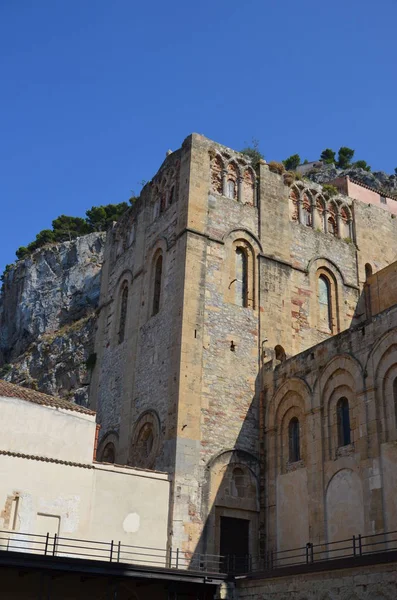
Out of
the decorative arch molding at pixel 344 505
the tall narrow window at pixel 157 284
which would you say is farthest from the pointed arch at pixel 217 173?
the decorative arch molding at pixel 344 505

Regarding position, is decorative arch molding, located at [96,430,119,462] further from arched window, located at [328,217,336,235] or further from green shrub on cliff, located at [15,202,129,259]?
green shrub on cliff, located at [15,202,129,259]

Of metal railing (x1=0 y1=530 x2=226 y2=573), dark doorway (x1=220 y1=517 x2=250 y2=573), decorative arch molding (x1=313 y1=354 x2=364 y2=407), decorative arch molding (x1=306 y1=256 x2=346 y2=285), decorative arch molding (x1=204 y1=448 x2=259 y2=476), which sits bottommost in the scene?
metal railing (x1=0 y1=530 x2=226 y2=573)

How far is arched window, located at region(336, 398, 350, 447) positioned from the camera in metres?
20.5

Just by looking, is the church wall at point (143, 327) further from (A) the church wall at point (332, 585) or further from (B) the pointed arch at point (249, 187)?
(A) the church wall at point (332, 585)

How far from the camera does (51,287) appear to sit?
5109 centimetres

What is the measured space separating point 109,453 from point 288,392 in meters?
7.99

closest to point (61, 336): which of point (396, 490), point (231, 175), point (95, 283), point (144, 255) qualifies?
point (95, 283)

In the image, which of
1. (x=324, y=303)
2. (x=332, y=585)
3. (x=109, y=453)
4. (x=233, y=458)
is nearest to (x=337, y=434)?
(x=233, y=458)

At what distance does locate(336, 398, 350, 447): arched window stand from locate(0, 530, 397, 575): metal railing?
2.86m

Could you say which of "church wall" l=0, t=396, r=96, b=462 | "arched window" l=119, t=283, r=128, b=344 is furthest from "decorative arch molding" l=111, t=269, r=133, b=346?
"church wall" l=0, t=396, r=96, b=462

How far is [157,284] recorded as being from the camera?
1069 inches

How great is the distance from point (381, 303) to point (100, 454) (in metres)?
12.7

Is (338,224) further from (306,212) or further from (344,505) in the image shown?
(344,505)

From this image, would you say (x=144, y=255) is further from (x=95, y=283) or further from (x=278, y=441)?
(x=95, y=283)
